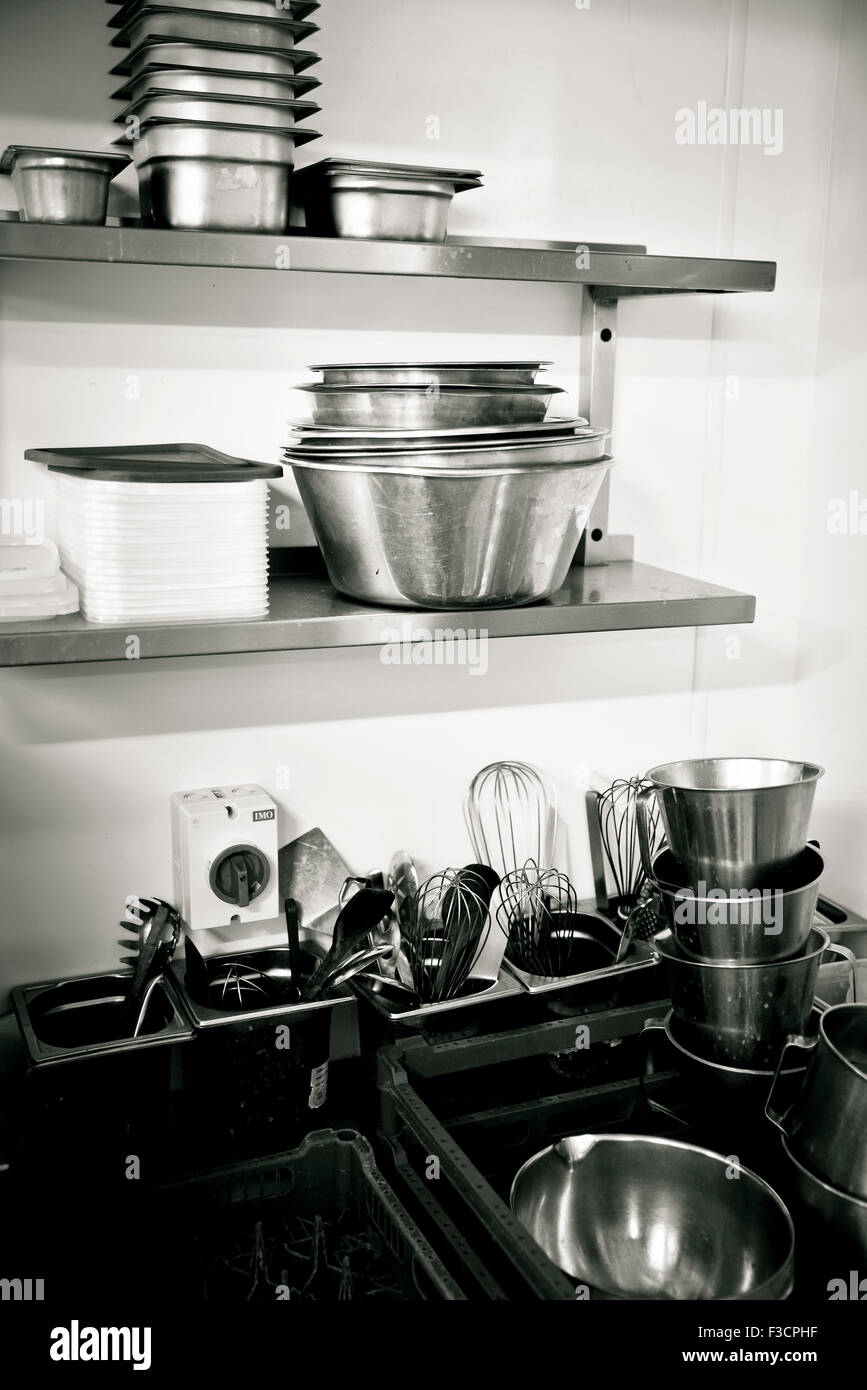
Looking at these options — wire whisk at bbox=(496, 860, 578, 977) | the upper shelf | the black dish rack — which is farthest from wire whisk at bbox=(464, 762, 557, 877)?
the upper shelf

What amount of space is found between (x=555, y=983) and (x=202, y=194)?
100 centimetres

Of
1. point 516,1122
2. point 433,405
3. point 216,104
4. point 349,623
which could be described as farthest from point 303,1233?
point 216,104

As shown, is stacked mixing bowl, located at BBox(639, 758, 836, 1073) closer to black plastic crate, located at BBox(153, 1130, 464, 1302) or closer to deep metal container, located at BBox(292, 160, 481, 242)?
black plastic crate, located at BBox(153, 1130, 464, 1302)

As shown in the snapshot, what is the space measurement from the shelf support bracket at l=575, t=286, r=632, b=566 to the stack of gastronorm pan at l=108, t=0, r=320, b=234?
1.68 ft

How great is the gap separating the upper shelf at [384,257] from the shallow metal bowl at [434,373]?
0.10m

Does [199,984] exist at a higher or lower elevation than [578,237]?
lower

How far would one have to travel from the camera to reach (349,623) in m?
1.34

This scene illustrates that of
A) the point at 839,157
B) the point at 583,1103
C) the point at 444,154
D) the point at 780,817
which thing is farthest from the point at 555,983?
the point at 839,157

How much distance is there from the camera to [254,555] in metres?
1.33

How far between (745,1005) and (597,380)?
83 cm

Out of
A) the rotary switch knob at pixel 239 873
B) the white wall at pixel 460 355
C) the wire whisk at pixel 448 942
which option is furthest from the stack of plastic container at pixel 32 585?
the wire whisk at pixel 448 942

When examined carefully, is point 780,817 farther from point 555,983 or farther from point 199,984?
point 199,984

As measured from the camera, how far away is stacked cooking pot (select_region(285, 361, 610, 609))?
1.27 meters
